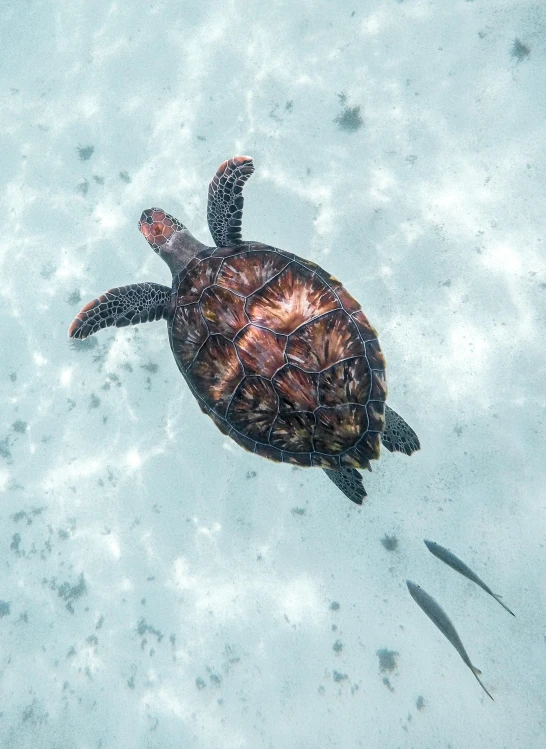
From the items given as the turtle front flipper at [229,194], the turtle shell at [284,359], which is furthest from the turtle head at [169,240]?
the turtle shell at [284,359]

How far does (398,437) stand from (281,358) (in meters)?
1.78

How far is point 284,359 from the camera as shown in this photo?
3357 mm

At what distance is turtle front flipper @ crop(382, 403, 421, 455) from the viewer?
174 inches

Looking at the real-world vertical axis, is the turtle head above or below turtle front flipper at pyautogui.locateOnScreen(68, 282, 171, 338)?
above

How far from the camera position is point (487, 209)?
236 inches

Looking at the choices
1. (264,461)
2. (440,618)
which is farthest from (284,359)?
(264,461)

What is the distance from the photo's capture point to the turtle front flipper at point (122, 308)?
453 centimetres

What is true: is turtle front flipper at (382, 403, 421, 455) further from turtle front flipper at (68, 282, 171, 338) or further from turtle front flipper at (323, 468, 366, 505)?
turtle front flipper at (68, 282, 171, 338)

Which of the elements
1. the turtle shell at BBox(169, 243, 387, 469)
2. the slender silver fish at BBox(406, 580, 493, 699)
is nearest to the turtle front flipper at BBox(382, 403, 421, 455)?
the turtle shell at BBox(169, 243, 387, 469)

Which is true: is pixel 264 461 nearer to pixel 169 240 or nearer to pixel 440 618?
pixel 440 618

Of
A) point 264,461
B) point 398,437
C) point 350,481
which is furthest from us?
point 264,461

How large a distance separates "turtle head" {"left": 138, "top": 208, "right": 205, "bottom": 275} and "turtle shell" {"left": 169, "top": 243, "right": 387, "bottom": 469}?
87 centimetres

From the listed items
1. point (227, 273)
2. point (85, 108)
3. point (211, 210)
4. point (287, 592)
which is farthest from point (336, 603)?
point (85, 108)

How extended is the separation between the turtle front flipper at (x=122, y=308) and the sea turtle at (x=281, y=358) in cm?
48
